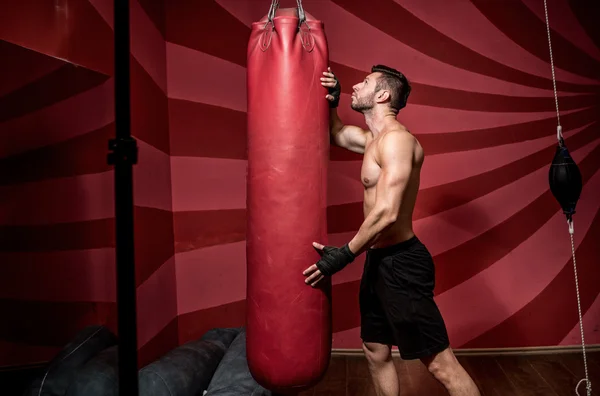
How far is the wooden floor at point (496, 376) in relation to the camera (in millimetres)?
2699

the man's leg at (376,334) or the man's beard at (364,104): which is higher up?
the man's beard at (364,104)

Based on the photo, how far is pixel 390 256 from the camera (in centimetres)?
210

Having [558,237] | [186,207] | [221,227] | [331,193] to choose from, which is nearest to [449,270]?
[558,237]

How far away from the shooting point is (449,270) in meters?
3.21

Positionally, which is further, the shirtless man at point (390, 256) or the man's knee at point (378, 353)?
the man's knee at point (378, 353)

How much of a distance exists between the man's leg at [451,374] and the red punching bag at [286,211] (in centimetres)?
53

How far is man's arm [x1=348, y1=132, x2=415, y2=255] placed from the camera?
6.26ft

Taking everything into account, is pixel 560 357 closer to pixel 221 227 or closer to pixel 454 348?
pixel 454 348

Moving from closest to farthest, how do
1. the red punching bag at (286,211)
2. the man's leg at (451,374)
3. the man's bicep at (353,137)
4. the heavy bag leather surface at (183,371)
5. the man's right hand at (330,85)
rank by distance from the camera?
the red punching bag at (286,211), the man's right hand at (330,85), the man's leg at (451,374), the heavy bag leather surface at (183,371), the man's bicep at (353,137)

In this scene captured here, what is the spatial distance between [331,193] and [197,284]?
3.56 ft

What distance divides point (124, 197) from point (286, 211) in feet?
2.42

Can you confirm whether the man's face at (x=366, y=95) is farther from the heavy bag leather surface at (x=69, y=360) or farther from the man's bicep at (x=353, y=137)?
the heavy bag leather surface at (x=69, y=360)

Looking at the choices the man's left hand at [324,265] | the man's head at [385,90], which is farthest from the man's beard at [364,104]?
the man's left hand at [324,265]

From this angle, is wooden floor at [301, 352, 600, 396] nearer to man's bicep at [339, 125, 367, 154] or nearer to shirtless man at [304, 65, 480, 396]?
shirtless man at [304, 65, 480, 396]
